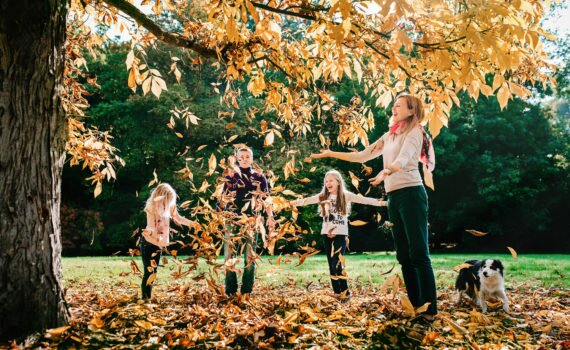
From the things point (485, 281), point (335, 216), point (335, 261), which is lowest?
point (485, 281)

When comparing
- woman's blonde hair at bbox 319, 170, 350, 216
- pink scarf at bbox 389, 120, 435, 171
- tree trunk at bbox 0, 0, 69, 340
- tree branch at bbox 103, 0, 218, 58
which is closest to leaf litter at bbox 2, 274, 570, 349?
tree trunk at bbox 0, 0, 69, 340

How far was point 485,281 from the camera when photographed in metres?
4.93

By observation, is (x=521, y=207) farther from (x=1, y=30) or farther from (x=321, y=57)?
(x=1, y=30)

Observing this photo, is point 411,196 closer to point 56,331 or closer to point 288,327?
point 288,327

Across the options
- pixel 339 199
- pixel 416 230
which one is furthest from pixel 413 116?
pixel 339 199

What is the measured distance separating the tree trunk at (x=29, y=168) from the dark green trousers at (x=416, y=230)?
265 centimetres

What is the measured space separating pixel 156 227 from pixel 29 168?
2.49 m

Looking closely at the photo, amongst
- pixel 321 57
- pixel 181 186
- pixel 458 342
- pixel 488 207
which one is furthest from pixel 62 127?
pixel 488 207

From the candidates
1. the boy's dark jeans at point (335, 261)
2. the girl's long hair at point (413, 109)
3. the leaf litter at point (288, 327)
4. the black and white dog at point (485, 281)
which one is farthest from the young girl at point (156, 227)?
the black and white dog at point (485, 281)

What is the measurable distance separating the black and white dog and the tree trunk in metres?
3.78

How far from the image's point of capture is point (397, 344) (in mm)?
3373

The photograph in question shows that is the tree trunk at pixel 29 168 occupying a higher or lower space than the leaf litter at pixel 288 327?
higher

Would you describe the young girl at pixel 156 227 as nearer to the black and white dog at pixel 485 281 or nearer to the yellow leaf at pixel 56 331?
the yellow leaf at pixel 56 331

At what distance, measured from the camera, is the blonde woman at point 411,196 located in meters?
3.79
